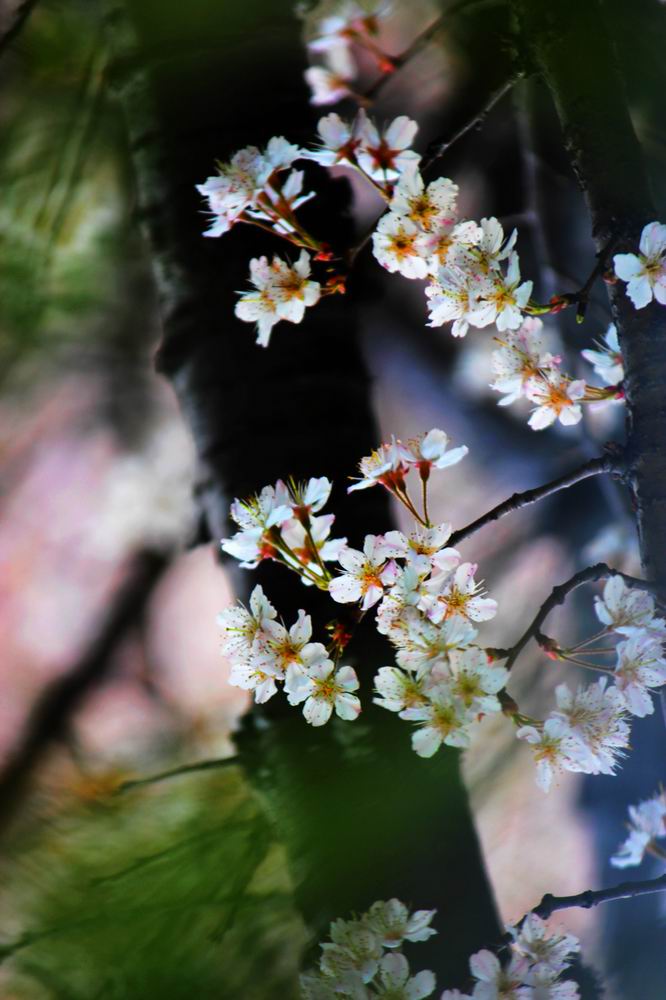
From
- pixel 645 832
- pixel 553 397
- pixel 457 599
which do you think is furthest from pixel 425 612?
pixel 645 832

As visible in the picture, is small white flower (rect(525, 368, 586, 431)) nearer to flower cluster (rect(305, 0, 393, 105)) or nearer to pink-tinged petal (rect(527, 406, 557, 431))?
pink-tinged petal (rect(527, 406, 557, 431))

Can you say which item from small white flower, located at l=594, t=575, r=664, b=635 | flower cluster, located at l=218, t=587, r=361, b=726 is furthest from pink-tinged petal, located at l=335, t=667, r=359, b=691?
small white flower, located at l=594, t=575, r=664, b=635

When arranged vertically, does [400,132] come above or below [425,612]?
above

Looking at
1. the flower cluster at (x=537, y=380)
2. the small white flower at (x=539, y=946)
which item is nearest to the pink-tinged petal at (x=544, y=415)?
the flower cluster at (x=537, y=380)

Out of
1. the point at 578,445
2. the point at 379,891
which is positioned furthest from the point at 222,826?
the point at 578,445

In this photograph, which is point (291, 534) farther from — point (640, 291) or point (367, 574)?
point (640, 291)

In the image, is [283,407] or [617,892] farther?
[283,407]
